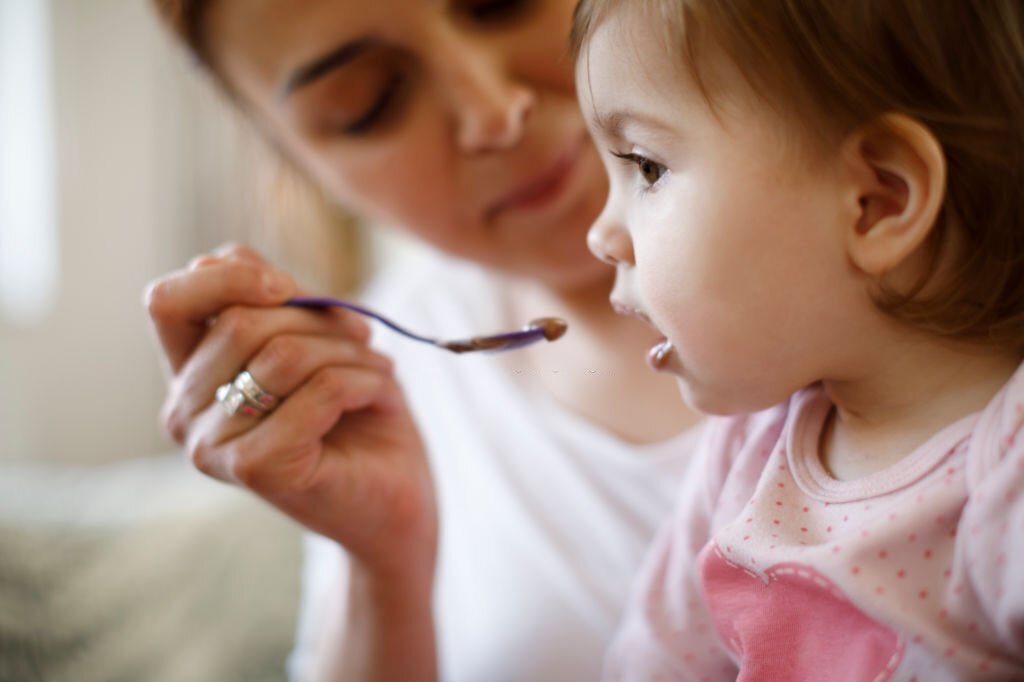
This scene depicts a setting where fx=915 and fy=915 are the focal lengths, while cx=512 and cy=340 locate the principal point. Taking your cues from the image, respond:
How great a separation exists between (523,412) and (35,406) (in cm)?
200

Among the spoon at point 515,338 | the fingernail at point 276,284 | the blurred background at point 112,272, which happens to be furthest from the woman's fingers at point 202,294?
the blurred background at point 112,272

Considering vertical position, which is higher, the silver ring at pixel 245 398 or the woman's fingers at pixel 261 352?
the woman's fingers at pixel 261 352

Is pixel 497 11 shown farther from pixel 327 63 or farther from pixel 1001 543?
pixel 1001 543

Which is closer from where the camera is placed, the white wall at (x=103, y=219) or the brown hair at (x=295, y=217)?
the brown hair at (x=295, y=217)

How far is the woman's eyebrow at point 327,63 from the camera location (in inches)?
30.1

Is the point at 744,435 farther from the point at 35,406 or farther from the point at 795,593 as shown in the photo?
the point at 35,406

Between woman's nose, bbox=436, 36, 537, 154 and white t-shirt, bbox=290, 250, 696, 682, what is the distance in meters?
0.18

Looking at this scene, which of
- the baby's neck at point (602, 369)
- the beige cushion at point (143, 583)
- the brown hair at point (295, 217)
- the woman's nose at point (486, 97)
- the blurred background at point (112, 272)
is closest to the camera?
the baby's neck at point (602, 369)

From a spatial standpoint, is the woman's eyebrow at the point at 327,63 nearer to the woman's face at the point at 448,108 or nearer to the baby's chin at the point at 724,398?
the woman's face at the point at 448,108

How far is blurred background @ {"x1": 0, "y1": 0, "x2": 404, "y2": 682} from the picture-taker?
139 cm

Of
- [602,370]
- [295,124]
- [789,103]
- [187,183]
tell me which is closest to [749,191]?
[789,103]

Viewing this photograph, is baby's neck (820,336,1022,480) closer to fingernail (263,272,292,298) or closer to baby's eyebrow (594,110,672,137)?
baby's eyebrow (594,110,672,137)

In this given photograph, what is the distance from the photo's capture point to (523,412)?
98 cm

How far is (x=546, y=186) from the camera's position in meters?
0.81
